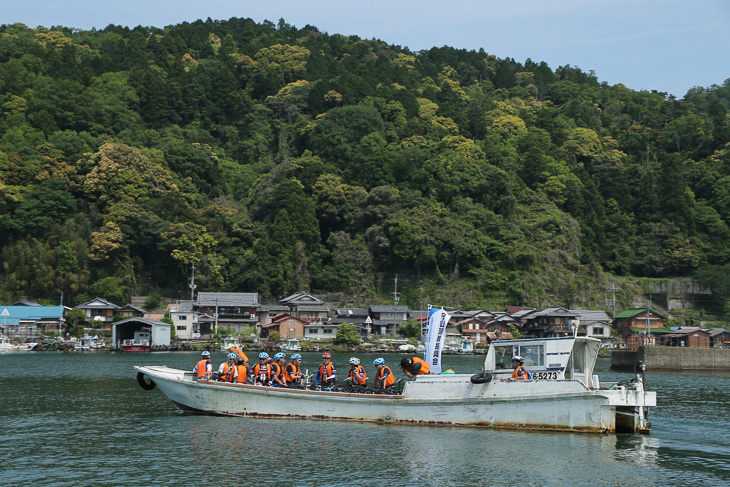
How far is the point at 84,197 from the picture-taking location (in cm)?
9919

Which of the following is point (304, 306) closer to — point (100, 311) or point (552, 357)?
point (100, 311)

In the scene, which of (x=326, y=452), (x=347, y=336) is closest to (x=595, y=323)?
(x=347, y=336)

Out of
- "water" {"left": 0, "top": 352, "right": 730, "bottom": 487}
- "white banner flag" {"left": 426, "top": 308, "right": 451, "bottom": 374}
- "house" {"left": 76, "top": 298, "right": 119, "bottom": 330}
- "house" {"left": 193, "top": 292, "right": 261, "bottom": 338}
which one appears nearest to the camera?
"water" {"left": 0, "top": 352, "right": 730, "bottom": 487}

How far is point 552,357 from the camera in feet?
82.1

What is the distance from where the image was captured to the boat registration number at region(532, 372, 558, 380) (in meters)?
24.5

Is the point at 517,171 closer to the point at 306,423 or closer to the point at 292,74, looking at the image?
the point at 292,74

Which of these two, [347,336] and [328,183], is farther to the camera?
[328,183]

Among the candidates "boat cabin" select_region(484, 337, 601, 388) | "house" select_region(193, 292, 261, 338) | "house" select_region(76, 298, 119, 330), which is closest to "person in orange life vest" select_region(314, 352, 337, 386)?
"boat cabin" select_region(484, 337, 601, 388)

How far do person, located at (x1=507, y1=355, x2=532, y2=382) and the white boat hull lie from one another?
298 mm

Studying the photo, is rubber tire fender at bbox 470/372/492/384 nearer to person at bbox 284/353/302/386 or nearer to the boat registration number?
the boat registration number

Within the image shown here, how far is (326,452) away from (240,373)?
6803 mm

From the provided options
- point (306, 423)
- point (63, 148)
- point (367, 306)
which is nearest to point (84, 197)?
point (63, 148)

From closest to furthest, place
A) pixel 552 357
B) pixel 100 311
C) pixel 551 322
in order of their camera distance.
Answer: pixel 552 357 < pixel 100 311 < pixel 551 322

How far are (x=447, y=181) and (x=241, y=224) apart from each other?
1221 inches
